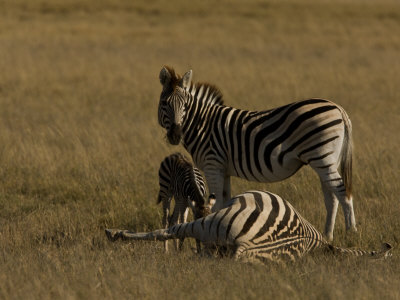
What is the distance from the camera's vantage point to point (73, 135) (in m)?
13.8

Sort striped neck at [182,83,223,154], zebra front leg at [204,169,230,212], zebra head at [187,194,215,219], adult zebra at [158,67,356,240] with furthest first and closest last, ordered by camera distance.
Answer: striped neck at [182,83,223,154] < zebra front leg at [204,169,230,212] < adult zebra at [158,67,356,240] < zebra head at [187,194,215,219]

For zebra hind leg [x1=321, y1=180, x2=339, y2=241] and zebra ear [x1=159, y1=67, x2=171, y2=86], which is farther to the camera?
zebra ear [x1=159, y1=67, x2=171, y2=86]

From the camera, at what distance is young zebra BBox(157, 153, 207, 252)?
23.6 ft

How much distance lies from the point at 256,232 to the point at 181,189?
5.43 feet

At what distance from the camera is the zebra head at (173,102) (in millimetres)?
8414

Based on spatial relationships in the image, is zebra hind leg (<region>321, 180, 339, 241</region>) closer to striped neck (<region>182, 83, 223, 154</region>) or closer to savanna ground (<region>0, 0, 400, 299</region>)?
savanna ground (<region>0, 0, 400, 299</region>)

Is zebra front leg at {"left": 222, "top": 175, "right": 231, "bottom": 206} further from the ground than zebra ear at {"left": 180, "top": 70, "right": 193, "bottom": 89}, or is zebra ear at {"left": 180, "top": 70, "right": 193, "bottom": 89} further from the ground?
zebra ear at {"left": 180, "top": 70, "right": 193, "bottom": 89}

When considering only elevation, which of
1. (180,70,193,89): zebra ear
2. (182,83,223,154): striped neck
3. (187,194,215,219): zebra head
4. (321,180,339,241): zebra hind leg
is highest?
(180,70,193,89): zebra ear

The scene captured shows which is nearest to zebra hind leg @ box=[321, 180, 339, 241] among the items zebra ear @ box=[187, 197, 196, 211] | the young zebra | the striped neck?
the young zebra

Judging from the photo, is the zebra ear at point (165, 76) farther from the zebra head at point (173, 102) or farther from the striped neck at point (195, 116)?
the striped neck at point (195, 116)

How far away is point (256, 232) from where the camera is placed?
20.7 ft

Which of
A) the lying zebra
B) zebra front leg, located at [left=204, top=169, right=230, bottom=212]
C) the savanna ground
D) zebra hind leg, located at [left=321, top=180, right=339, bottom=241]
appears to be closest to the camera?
the savanna ground

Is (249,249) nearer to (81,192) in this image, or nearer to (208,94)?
(208,94)

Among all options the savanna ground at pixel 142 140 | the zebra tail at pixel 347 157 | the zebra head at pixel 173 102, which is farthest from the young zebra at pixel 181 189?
the zebra tail at pixel 347 157
